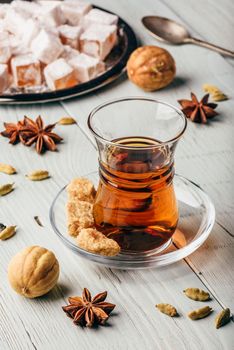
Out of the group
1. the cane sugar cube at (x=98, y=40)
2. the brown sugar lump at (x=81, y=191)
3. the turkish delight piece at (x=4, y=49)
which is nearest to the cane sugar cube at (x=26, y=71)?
the turkish delight piece at (x=4, y=49)

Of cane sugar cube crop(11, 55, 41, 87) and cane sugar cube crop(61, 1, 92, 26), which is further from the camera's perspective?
cane sugar cube crop(61, 1, 92, 26)

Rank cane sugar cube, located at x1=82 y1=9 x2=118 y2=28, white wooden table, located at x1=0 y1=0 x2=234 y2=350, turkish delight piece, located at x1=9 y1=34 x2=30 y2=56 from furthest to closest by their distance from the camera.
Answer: cane sugar cube, located at x1=82 y1=9 x2=118 y2=28
turkish delight piece, located at x1=9 y1=34 x2=30 y2=56
white wooden table, located at x1=0 y1=0 x2=234 y2=350

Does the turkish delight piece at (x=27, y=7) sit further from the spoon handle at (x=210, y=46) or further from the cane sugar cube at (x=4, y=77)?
the spoon handle at (x=210, y=46)

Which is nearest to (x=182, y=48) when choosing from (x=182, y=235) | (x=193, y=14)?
(x=193, y=14)

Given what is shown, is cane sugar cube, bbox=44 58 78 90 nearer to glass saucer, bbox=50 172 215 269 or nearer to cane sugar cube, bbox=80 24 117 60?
cane sugar cube, bbox=80 24 117 60

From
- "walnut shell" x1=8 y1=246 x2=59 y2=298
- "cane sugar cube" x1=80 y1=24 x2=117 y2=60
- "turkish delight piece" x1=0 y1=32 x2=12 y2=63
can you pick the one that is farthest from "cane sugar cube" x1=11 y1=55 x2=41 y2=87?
"walnut shell" x1=8 y1=246 x2=59 y2=298

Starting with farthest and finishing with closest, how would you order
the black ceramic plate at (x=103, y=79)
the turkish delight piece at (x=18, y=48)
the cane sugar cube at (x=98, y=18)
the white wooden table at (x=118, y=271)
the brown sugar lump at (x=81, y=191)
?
the cane sugar cube at (x=98, y=18) → the turkish delight piece at (x=18, y=48) → the black ceramic plate at (x=103, y=79) → the brown sugar lump at (x=81, y=191) → the white wooden table at (x=118, y=271)
